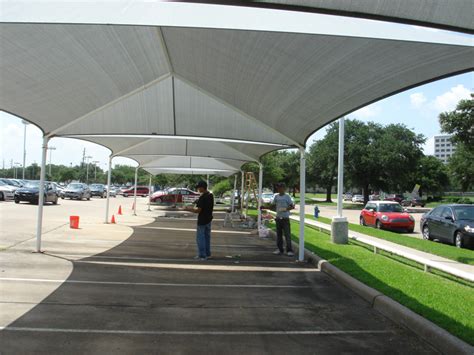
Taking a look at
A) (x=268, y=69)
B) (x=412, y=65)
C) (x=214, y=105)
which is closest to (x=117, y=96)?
(x=214, y=105)

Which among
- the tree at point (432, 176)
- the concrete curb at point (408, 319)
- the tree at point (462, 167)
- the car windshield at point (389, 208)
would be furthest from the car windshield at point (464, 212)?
the tree at point (432, 176)

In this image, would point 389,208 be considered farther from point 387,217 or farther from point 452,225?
point 452,225

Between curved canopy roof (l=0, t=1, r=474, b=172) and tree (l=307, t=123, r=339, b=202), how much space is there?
46087mm

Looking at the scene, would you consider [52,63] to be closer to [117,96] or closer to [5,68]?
[5,68]

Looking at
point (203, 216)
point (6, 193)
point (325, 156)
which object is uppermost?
point (325, 156)

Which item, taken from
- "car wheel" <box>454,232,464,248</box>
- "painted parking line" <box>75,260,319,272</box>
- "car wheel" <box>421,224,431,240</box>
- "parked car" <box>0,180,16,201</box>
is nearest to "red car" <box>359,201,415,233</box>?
"car wheel" <box>421,224,431,240</box>

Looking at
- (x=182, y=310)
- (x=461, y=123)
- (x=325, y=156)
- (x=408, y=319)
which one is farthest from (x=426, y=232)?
(x=325, y=156)

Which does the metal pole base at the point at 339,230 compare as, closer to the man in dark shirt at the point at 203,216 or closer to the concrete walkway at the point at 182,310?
the concrete walkway at the point at 182,310

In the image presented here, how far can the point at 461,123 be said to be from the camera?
3186cm

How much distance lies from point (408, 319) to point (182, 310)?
3.13m

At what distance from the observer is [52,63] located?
7703mm

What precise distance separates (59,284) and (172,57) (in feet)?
15.1

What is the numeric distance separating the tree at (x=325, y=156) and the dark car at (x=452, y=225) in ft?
130

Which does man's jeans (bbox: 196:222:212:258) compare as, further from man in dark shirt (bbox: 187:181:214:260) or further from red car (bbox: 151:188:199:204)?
red car (bbox: 151:188:199:204)
